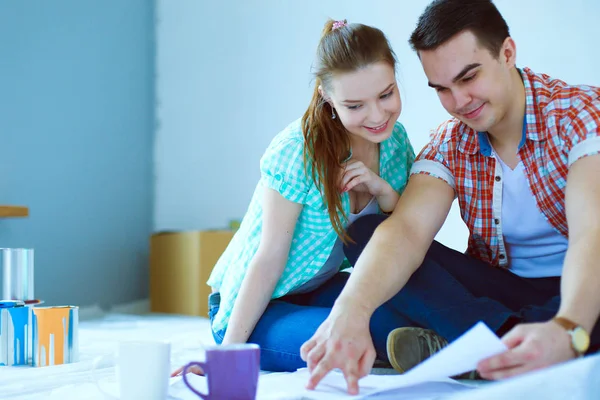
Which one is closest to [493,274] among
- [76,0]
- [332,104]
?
[332,104]

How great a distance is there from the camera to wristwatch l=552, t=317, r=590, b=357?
2.87 ft

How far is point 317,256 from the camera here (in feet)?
5.22

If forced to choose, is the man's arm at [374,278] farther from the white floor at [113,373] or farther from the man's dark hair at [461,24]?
the man's dark hair at [461,24]

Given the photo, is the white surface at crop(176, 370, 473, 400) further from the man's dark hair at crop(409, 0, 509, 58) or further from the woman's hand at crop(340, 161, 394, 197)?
the man's dark hair at crop(409, 0, 509, 58)

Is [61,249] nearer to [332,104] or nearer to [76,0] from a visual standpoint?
[76,0]

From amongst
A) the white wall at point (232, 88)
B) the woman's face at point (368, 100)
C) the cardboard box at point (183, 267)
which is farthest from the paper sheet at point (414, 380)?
the cardboard box at point (183, 267)

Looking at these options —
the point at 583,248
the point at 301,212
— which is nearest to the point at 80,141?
the point at 301,212

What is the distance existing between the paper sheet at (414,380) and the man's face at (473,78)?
58 centimetres

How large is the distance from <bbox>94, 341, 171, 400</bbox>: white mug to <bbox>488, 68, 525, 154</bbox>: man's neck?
84cm

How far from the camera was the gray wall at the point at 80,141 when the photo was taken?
8.80 ft

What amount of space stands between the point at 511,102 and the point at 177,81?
2459 mm

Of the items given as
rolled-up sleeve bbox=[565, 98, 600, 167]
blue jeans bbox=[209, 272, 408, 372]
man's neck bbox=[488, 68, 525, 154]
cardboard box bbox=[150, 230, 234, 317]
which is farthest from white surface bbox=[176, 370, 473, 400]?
cardboard box bbox=[150, 230, 234, 317]

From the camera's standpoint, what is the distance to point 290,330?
146cm

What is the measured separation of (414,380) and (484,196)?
63cm
